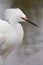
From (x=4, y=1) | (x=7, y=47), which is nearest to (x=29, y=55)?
(x=7, y=47)

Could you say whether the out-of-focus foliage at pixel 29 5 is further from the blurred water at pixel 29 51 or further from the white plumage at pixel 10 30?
Result: the white plumage at pixel 10 30

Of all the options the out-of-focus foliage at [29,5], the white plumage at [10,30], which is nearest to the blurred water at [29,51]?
the white plumage at [10,30]

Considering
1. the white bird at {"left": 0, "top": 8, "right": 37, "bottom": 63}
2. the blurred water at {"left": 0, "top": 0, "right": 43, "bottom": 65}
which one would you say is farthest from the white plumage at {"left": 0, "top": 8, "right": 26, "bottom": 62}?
the blurred water at {"left": 0, "top": 0, "right": 43, "bottom": 65}

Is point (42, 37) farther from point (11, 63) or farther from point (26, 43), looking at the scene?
point (11, 63)

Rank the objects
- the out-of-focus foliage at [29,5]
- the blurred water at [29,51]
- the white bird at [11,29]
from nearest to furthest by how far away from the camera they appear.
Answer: the white bird at [11,29] → the blurred water at [29,51] → the out-of-focus foliage at [29,5]

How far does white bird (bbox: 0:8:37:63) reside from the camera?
3988 mm

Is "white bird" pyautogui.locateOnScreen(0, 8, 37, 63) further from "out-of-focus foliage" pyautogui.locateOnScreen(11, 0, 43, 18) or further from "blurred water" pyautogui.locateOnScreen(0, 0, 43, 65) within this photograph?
"out-of-focus foliage" pyautogui.locateOnScreen(11, 0, 43, 18)

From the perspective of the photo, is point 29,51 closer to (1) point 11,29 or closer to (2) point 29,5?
(1) point 11,29

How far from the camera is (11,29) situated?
13.5 feet

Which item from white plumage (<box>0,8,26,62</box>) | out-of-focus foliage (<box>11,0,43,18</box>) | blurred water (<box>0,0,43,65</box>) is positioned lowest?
white plumage (<box>0,8,26,62</box>)

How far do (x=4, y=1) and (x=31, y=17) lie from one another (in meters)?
3.13

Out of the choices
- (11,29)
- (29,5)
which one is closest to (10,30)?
(11,29)

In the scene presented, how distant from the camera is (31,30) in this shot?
784 centimetres

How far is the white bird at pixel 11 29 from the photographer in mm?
3988
